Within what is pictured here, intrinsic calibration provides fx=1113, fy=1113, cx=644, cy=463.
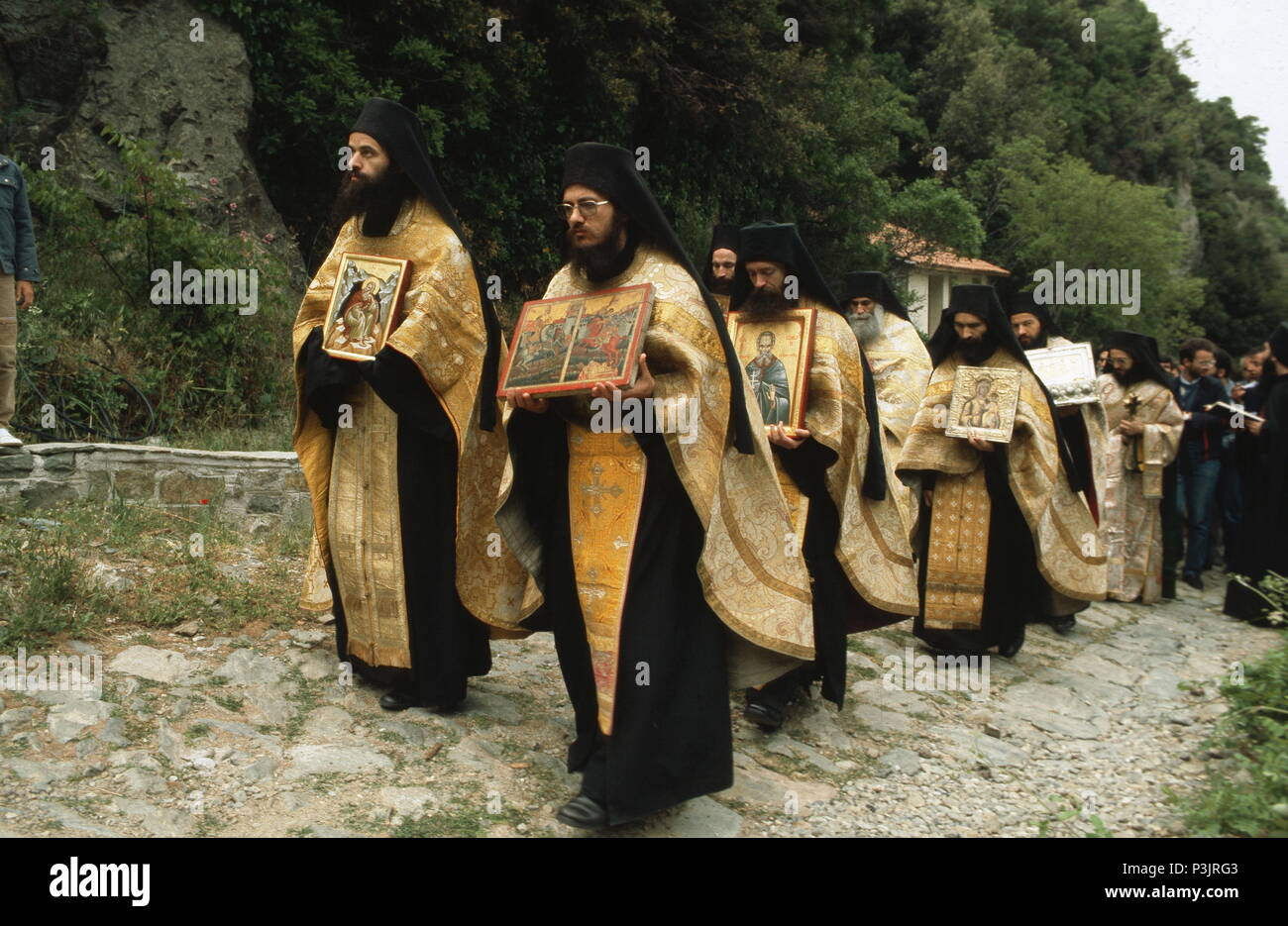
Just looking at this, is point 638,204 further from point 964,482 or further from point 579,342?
point 964,482

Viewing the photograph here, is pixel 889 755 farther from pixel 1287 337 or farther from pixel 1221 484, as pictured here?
pixel 1221 484

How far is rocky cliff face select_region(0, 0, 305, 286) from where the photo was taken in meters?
10.8

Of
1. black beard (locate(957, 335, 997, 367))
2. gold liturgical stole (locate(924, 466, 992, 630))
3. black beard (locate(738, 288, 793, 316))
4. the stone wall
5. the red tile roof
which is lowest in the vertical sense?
gold liturgical stole (locate(924, 466, 992, 630))

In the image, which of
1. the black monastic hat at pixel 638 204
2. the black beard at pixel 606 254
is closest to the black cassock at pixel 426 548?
the black beard at pixel 606 254

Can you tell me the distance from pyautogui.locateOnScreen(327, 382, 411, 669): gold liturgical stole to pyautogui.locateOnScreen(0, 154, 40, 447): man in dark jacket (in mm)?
3229

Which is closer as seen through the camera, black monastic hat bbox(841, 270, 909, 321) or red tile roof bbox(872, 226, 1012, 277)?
black monastic hat bbox(841, 270, 909, 321)

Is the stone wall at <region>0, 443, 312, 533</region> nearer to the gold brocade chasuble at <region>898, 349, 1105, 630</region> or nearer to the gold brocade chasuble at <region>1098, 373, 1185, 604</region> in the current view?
the gold brocade chasuble at <region>898, 349, 1105, 630</region>

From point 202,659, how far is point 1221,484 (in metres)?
10.2

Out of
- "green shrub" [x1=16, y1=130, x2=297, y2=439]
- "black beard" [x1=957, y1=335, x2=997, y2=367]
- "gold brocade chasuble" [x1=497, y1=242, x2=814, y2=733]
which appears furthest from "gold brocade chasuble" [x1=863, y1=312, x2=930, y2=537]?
"green shrub" [x1=16, y1=130, x2=297, y2=439]

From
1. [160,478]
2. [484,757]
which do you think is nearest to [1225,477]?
[484,757]

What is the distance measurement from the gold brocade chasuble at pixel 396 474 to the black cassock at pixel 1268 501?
709cm

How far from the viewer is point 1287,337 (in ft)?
30.3

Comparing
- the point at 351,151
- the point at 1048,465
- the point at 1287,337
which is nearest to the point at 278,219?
the point at 351,151

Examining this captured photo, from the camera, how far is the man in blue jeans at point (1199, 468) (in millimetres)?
11156
